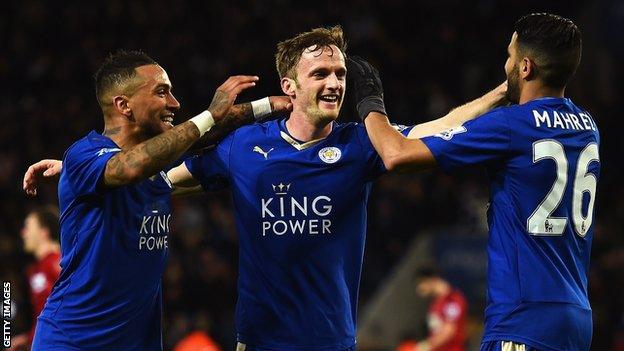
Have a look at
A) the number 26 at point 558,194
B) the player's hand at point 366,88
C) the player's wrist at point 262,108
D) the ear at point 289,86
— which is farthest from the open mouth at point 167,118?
the number 26 at point 558,194

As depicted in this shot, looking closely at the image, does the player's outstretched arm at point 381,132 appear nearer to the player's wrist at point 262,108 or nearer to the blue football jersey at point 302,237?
the blue football jersey at point 302,237

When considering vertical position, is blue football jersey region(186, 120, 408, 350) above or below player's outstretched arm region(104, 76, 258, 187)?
below

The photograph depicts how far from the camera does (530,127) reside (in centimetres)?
483

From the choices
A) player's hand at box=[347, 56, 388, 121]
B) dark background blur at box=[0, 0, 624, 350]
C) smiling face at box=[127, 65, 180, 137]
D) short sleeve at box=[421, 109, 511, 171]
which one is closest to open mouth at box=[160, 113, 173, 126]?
smiling face at box=[127, 65, 180, 137]

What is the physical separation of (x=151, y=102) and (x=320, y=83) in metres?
0.90

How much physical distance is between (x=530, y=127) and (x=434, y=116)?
10.6m

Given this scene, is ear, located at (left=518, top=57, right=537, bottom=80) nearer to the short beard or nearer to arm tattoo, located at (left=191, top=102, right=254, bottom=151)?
the short beard

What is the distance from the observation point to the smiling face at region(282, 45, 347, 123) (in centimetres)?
555

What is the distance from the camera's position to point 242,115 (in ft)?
19.2

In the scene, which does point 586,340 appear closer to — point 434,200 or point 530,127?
point 530,127

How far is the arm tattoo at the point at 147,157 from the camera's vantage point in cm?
502

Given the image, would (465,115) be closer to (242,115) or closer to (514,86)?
(514,86)

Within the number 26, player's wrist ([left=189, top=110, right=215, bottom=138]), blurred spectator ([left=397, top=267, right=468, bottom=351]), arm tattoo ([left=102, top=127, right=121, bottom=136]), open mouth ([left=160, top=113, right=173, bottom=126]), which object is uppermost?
open mouth ([left=160, top=113, right=173, bottom=126])

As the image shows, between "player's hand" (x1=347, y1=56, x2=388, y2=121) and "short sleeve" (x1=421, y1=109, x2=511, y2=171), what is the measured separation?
1.40ft
